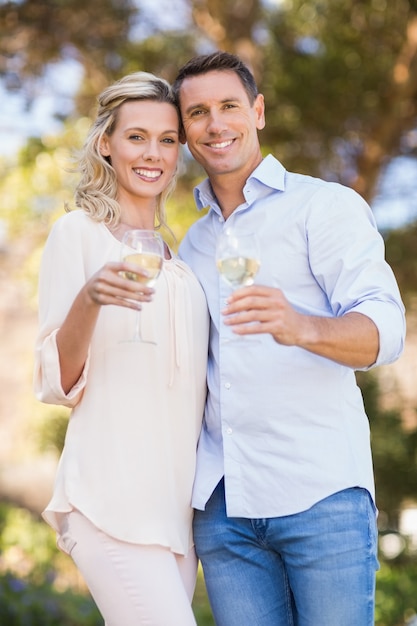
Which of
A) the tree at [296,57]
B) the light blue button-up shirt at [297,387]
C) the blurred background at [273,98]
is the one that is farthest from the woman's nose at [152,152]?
the tree at [296,57]

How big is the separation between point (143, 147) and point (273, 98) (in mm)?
5443

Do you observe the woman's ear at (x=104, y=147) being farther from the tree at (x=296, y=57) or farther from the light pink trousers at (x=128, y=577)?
the tree at (x=296, y=57)

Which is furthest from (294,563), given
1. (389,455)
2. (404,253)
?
(389,455)

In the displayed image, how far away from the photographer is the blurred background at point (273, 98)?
26.7 feet

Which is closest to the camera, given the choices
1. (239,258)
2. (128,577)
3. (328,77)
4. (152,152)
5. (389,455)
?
(239,258)

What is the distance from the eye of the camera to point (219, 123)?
3131 mm

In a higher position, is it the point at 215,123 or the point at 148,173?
the point at 215,123

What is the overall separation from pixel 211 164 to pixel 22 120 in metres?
6.08

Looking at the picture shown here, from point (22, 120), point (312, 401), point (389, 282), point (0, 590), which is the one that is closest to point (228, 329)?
point (312, 401)

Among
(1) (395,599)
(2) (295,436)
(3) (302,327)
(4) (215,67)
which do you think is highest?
(4) (215,67)

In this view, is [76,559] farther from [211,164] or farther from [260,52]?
[260,52]

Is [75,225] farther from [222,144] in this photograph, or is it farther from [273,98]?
[273,98]

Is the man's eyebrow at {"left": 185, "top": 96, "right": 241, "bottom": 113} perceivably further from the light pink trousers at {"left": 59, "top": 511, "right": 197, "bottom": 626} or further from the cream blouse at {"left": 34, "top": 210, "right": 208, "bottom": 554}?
the light pink trousers at {"left": 59, "top": 511, "right": 197, "bottom": 626}

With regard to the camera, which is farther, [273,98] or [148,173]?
[273,98]
